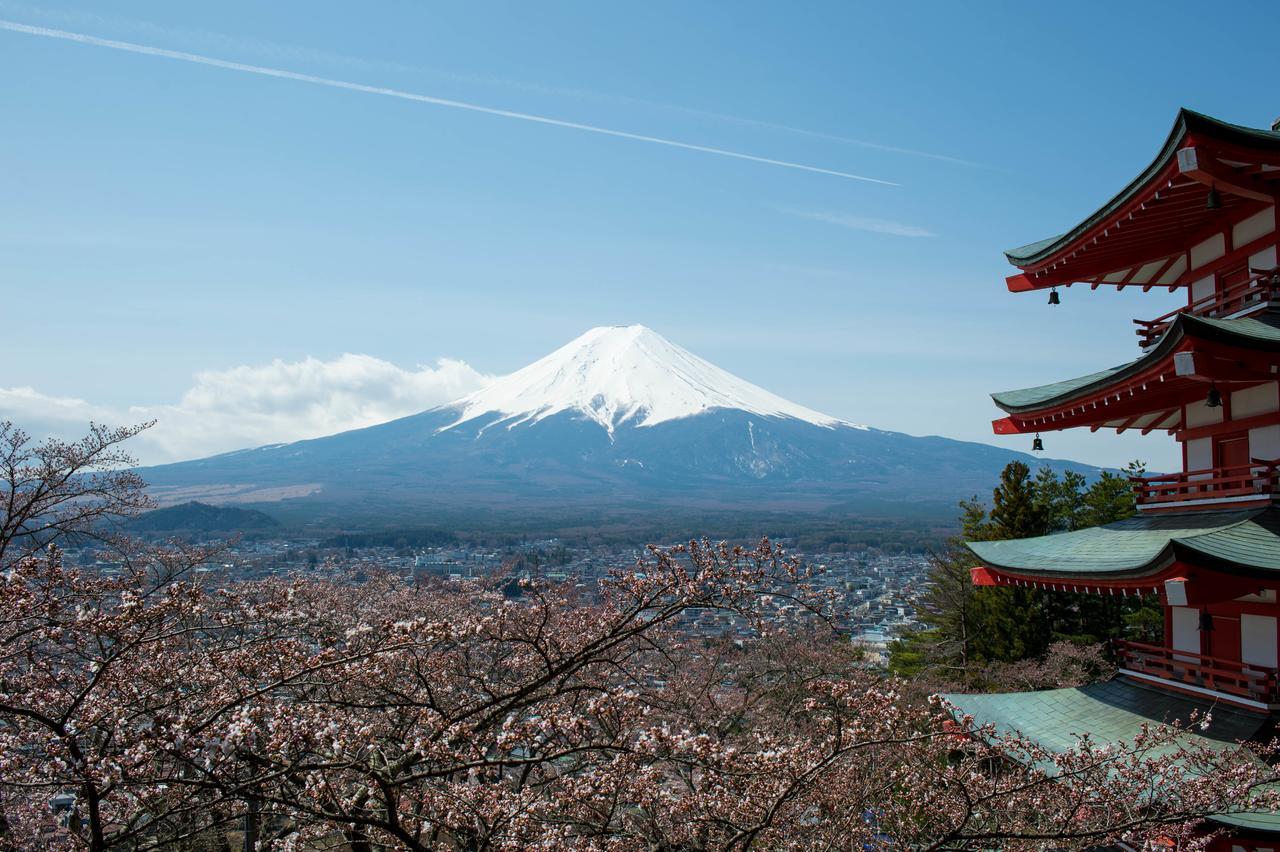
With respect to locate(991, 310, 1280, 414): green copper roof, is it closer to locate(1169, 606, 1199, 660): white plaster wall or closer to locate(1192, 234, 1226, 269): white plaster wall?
locate(1192, 234, 1226, 269): white plaster wall

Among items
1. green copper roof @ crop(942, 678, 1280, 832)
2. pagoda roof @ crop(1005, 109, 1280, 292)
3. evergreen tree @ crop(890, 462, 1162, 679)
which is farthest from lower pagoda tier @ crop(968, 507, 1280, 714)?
evergreen tree @ crop(890, 462, 1162, 679)

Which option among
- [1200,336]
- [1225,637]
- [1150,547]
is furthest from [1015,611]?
[1200,336]

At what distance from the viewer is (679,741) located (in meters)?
3.85

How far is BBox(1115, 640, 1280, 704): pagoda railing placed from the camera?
6.32 m

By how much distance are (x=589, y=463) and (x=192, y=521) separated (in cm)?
8594

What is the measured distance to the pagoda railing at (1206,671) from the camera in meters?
6.32

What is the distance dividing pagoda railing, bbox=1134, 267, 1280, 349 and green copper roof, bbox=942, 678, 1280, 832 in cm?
319

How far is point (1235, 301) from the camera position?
7090mm

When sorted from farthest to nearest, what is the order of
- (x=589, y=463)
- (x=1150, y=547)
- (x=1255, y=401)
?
(x=589, y=463)
(x=1255, y=401)
(x=1150, y=547)

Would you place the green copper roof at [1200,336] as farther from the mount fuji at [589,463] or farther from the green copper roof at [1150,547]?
the mount fuji at [589,463]

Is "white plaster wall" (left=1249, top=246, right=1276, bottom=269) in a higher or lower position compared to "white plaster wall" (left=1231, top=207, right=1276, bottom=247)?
lower

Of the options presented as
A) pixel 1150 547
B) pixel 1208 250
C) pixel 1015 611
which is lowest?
pixel 1015 611

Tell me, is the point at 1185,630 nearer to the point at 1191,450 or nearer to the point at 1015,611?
the point at 1191,450

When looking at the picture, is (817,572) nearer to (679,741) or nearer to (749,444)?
(679,741)
